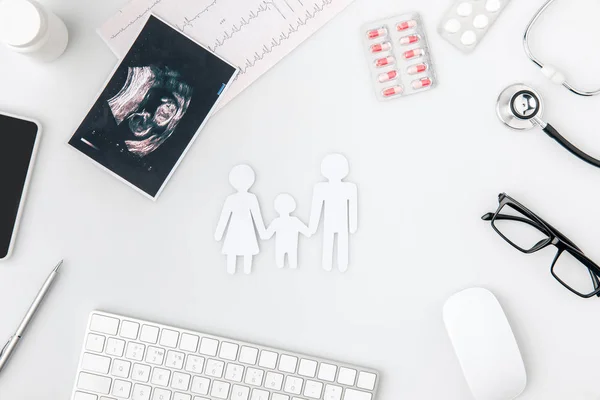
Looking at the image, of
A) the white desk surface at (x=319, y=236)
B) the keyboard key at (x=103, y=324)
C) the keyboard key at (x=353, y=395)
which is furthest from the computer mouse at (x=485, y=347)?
the keyboard key at (x=103, y=324)

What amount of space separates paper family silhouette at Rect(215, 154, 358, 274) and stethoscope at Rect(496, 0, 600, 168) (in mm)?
222

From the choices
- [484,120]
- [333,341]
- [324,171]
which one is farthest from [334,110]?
[333,341]

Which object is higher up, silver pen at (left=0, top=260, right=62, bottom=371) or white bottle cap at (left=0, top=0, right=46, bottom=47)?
white bottle cap at (left=0, top=0, right=46, bottom=47)

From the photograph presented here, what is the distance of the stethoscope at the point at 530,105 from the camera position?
25.3 inches

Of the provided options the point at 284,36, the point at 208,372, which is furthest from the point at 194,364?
the point at 284,36

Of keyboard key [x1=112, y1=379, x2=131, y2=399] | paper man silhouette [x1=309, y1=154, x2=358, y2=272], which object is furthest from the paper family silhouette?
keyboard key [x1=112, y1=379, x2=131, y2=399]

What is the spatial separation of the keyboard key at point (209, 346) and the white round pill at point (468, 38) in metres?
0.51

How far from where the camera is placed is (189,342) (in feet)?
2.19

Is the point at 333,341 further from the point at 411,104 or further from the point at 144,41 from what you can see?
the point at 144,41

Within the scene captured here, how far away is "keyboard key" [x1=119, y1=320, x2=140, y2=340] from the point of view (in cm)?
67

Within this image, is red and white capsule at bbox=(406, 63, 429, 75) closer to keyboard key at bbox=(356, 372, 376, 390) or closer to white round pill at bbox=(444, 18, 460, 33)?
white round pill at bbox=(444, 18, 460, 33)

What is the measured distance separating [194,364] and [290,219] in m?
0.23

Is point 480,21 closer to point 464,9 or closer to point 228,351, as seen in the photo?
point 464,9

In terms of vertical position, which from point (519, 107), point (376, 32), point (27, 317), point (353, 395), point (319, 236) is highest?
point (376, 32)
